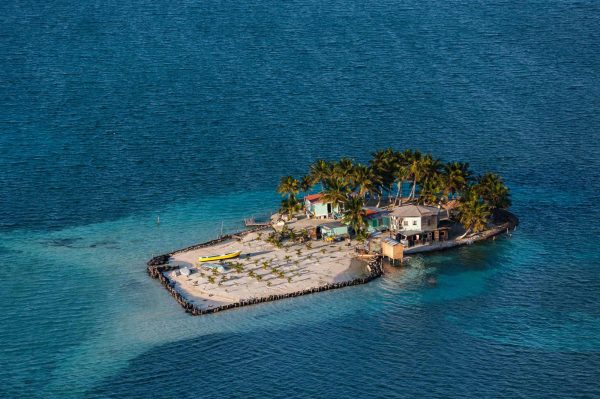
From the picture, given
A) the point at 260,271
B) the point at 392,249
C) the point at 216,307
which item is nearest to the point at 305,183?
the point at 392,249

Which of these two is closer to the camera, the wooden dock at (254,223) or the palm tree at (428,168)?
the palm tree at (428,168)

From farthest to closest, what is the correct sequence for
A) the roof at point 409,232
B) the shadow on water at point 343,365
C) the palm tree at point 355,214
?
the roof at point 409,232, the palm tree at point 355,214, the shadow on water at point 343,365

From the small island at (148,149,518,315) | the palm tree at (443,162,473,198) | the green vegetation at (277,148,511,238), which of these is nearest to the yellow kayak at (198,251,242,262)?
the small island at (148,149,518,315)

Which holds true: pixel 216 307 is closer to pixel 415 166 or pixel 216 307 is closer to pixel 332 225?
pixel 332 225

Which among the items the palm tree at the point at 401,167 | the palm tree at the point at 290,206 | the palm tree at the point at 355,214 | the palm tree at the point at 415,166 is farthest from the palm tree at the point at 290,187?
the palm tree at the point at 415,166

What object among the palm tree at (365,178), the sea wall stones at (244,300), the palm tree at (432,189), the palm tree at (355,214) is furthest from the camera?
the palm tree at (432,189)

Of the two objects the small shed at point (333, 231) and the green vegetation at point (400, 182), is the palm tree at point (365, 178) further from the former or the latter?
the small shed at point (333, 231)
